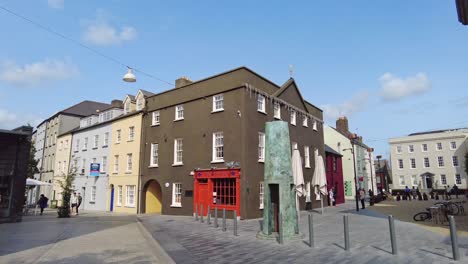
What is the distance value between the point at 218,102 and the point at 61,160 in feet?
90.2

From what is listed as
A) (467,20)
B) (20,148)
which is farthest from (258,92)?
(20,148)

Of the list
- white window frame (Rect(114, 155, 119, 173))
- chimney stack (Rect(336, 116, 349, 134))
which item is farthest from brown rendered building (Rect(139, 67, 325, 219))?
chimney stack (Rect(336, 116, 349, 134))

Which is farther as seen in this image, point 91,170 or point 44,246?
point 91,170

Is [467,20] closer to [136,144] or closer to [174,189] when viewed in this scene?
[174,189]

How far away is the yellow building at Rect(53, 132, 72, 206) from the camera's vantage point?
3700 cm

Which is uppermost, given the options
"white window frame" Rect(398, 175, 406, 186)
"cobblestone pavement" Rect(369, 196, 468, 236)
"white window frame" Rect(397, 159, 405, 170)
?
"white window frame" Rect(397, 159, 405, 170)

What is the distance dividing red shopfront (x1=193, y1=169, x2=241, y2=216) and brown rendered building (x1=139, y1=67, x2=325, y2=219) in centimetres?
28

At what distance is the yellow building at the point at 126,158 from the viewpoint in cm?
2647

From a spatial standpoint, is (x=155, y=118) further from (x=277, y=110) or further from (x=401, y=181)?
(x=401, y=181)

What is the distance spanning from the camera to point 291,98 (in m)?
25.5

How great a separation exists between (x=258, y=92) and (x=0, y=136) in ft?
55.4

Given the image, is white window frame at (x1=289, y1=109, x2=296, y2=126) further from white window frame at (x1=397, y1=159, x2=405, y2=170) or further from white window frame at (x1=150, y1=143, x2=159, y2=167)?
white window frame at (x1=397, y1=159, x2=405, y2=170)

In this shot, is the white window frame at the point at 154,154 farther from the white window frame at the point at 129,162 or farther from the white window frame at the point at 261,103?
the white window frame at the point at 261,103

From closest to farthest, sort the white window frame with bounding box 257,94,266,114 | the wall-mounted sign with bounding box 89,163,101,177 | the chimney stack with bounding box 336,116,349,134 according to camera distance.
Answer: the white window frame with bounding box 257,94,266,114 < the wall-mounted sign with bounding box 89,163,101,177 < the chimney stack with bounding box 336,116,349,134
